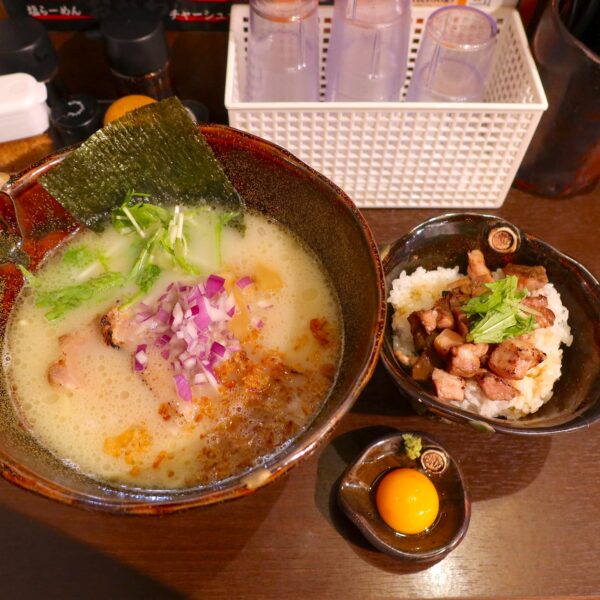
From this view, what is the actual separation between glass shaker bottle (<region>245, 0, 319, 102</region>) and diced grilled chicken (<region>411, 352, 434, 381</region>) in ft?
2.82

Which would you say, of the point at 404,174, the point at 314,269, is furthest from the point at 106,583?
the point at 404,174

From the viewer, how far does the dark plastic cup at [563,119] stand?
142 centimetres

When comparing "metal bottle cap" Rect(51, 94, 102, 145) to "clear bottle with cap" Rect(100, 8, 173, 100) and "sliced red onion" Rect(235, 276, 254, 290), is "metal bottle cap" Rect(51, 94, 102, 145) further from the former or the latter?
"sliced red onion" Rect(235, 276, 254, 290)

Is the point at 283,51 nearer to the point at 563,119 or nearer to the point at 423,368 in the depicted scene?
the point at 563,119

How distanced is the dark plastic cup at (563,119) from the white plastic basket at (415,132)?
61 millimetres

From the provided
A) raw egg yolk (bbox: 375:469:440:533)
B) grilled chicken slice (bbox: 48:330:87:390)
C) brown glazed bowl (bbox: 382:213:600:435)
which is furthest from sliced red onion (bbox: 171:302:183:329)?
raw egg yolk (bbox: 375:469:440:533)

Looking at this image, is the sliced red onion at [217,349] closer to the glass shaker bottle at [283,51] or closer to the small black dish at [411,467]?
the small black dish at [411,467]

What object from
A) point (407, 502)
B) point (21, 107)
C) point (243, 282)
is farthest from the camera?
point (21, 107)

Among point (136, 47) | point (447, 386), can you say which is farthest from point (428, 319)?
point (136, 47)

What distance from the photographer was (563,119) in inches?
60.6

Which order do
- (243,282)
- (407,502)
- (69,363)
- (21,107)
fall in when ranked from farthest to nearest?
(21,107), (243,282), (69,363), (407,502)

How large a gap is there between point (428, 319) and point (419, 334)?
0.04 metres

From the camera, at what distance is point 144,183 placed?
1.35 meters

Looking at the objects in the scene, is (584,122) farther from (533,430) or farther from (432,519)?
(432,519)
